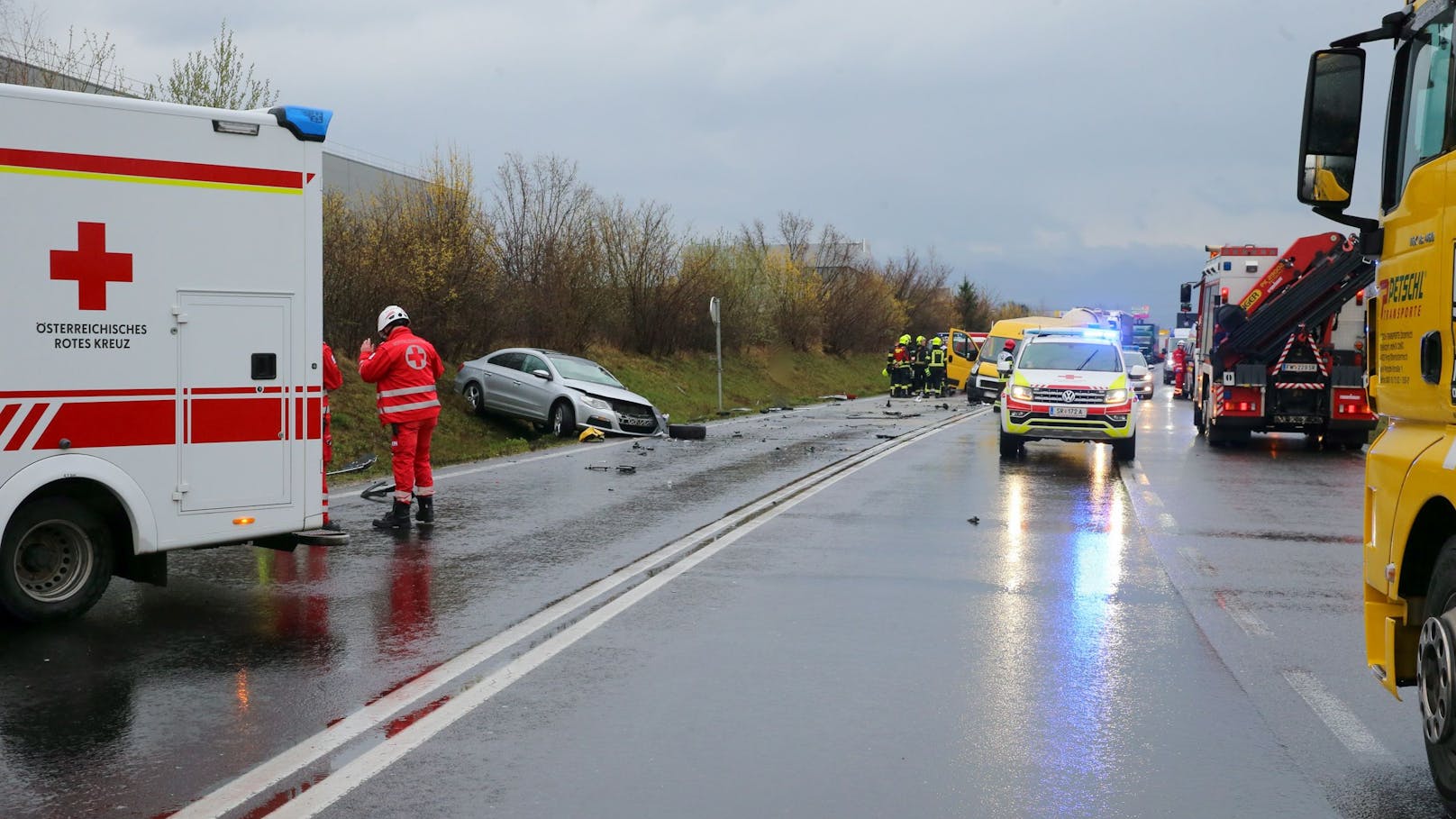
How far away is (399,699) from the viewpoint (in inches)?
234

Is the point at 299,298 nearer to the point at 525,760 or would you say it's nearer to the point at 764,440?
the point at 525,760

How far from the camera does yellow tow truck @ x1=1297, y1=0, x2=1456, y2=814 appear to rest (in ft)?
14.7

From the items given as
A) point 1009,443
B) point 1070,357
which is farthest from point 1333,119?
point 1070,357

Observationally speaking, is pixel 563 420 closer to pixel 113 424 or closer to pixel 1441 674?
pixel 113 424

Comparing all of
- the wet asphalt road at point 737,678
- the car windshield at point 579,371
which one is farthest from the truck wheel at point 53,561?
the car windshield at point 579,371

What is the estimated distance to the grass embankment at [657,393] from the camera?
816 inches

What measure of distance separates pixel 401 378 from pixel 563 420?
11.2m

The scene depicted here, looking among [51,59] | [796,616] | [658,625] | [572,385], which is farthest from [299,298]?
[572,385]

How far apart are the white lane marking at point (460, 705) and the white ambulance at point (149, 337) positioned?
6.99 ft

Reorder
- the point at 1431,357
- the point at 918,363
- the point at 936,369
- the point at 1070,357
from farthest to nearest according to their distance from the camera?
the point at 936,369 → the point at 918,363 → the point at 1070,357 → the point at 1431,357

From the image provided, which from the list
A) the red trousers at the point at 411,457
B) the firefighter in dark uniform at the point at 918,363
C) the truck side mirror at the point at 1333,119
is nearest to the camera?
the truck side mirror at the point at 1333,119

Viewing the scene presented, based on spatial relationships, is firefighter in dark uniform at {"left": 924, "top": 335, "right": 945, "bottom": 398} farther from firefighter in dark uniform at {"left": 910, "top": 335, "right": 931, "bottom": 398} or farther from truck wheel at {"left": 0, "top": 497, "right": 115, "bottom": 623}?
truck wheel at {"left": 0, "top": 497, "right": 115, "bottom": 623}

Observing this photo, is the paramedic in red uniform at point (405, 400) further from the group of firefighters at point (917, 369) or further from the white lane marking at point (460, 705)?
the group of firefighters at point (917, 369)

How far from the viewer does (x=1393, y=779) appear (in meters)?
4.98
